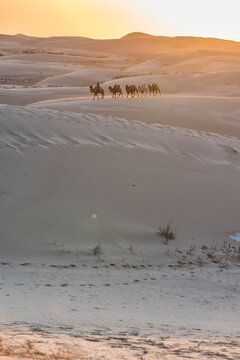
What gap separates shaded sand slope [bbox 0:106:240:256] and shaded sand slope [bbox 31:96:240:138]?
8001 mm

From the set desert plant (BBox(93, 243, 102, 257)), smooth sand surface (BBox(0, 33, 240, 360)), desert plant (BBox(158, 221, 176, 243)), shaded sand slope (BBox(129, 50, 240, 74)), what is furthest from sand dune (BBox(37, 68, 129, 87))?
desert plant (BBox(93, 243, 102, 257))

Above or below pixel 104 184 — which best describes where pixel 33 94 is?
above

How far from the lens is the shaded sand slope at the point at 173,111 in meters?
21.9

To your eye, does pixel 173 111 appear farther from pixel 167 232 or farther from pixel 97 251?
pixel 97 251

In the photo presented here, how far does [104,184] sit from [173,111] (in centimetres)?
1477

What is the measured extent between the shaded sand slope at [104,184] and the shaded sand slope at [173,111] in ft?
26.2

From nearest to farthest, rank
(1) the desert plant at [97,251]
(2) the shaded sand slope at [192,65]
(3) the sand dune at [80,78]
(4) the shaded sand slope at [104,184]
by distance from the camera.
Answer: (1) the desert plant at [97,251] → (4) the shaded sand slope at [104,184] → (3) the sand dune at [80,78] → (2) the shaded sand slope at [192,65]

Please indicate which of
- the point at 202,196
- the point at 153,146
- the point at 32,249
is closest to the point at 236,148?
the point at 153,146

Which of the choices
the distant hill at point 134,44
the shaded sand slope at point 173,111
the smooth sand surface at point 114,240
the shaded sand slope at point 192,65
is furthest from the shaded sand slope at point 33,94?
the distant hill at point 134,44

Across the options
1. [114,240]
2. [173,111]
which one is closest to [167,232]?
[114,240]

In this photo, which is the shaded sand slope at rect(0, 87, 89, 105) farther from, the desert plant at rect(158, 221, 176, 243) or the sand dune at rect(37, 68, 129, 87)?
the desert plant at rect(158, 221, 176, 243)

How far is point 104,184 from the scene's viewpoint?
9.83m

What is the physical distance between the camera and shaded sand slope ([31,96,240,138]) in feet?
72.0

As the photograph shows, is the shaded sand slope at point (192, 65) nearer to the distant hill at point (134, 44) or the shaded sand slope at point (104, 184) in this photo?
the shaded sand slope at point (104, 184)
